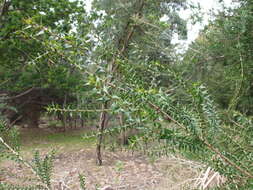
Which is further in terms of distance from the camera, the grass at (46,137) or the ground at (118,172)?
the grass at (46,137)

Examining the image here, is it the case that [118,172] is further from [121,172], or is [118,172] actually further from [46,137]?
[46,137]

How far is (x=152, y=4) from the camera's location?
172 inches

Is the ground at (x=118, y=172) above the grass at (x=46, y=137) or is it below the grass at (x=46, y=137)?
above

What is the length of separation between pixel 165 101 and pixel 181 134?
0.09 meters

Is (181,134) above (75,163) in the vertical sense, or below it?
above

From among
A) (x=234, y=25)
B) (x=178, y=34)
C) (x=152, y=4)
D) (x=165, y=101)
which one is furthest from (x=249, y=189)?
(x=152, y=4)

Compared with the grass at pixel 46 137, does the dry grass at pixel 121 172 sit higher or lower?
higher

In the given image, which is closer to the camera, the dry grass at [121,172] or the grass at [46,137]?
the dry grass at [121,172]

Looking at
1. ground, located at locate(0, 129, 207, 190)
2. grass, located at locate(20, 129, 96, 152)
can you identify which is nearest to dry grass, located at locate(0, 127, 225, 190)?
ground, located at locate(0, 129, 207, 190)

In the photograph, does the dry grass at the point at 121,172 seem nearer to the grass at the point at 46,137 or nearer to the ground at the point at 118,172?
the ground at the point at 118,172

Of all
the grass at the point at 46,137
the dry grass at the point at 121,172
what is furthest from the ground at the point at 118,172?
the grass at the point at 46,137

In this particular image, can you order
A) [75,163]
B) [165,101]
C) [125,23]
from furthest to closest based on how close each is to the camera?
[75,163]
[125,23]
[165,101]

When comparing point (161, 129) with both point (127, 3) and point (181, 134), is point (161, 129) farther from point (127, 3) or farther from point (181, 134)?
point (127, 3)

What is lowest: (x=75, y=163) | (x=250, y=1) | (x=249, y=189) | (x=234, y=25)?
(x=75, y=163)
